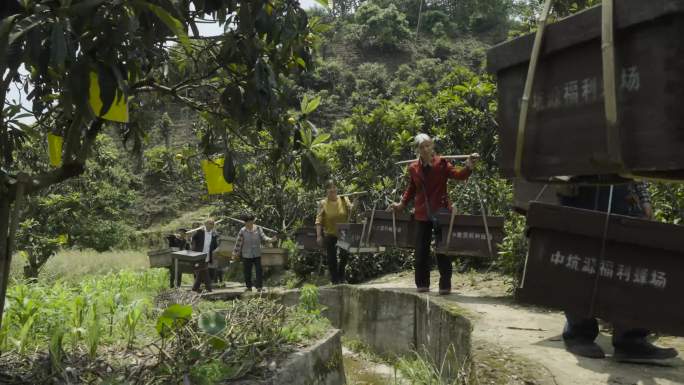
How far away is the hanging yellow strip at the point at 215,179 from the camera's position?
362cm

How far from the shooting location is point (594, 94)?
1666 millimetres

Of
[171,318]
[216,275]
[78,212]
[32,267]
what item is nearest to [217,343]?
[171,318]

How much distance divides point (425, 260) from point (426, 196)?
69 centimetres

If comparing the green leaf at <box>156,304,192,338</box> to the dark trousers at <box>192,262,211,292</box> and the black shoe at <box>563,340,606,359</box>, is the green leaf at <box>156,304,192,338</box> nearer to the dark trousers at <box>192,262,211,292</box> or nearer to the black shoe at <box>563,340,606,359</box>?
the black shoe at <box>563,340,606,359</box>

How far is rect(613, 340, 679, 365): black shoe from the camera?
3.63m

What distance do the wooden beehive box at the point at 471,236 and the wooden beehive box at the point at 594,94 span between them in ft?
15.6

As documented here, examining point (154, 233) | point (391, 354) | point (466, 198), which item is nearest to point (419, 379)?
point (391, 354)

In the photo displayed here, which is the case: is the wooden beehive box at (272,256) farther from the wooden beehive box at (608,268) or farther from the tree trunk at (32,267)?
the wooden beehive box at (608,268)

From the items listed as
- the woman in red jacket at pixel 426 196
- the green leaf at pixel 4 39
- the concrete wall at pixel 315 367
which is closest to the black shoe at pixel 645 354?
the concrete wall at pixel 315 367

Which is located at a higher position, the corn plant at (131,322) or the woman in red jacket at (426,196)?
the woman in red jacket at (426,196)

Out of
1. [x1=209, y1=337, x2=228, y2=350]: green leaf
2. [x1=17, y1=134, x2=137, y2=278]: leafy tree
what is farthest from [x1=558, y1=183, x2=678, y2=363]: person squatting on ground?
[x1=17, y1=134, x2=137, y2=278]: leafy tree

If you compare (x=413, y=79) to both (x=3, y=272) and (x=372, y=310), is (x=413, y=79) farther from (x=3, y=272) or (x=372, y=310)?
(x=3, y=272)

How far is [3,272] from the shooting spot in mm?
3637

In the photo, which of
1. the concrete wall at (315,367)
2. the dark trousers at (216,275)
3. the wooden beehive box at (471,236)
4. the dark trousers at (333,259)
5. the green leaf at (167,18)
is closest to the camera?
the green leaf at (167,18)
